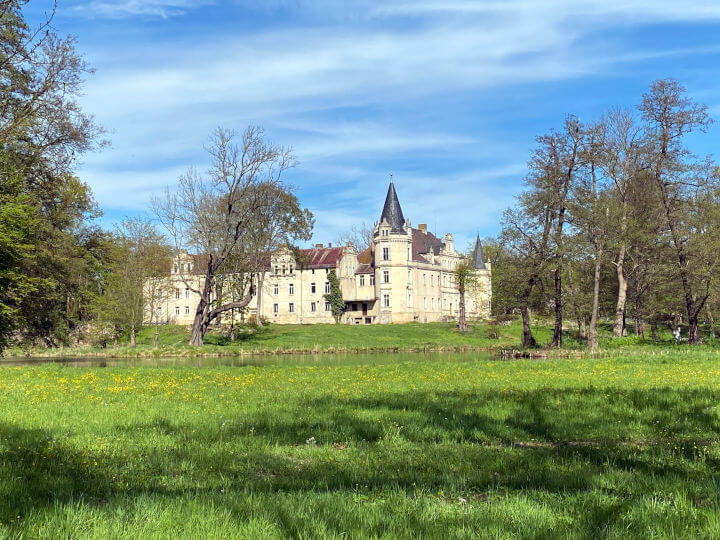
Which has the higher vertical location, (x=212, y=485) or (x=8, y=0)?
(x=8, y=0)

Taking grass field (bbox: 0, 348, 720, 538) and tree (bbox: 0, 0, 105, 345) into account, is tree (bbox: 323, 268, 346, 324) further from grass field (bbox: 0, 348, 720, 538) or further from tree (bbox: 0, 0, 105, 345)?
grass field (bbox: 0, 348, 720, 538)

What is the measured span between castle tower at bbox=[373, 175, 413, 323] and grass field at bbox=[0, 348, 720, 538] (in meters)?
77.3

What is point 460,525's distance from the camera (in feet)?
18.4

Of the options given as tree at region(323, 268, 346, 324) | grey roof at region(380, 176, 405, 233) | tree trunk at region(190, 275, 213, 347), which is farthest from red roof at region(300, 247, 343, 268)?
tree trunk at region(190, 275, 213, 347)

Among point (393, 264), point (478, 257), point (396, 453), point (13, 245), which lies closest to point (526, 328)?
point (13, 245)

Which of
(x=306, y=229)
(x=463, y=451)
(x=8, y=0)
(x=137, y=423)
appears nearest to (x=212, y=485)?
(x=463, y=451)

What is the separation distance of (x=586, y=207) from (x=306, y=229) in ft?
109

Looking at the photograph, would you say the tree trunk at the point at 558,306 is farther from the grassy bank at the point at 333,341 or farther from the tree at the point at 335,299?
the tree at the point at 335,299

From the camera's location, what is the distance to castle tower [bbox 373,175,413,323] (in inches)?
3743

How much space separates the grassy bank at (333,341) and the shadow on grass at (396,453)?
1228 inches

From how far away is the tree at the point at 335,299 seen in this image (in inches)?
3735

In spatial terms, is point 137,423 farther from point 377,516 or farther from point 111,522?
point 377,516

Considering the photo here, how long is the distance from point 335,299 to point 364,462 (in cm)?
8650

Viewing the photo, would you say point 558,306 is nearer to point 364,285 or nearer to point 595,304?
point 595,304
